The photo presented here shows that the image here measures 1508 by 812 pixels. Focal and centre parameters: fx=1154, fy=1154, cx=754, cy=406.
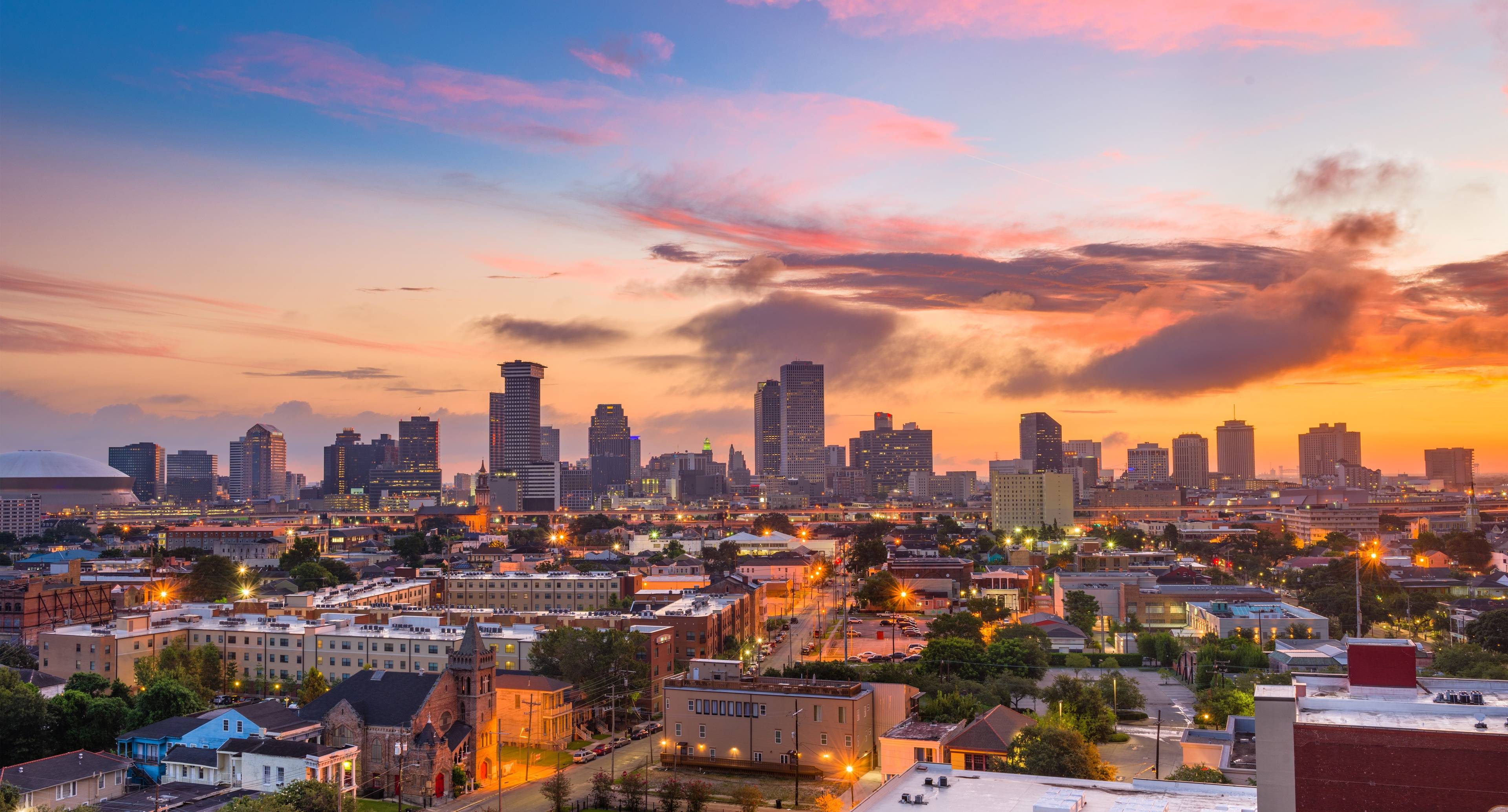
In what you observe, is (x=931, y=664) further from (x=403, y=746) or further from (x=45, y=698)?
(x=45, y=698)

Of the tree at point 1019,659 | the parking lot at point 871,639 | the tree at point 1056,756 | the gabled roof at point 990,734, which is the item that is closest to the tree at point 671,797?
the gabled roof at point 990,734

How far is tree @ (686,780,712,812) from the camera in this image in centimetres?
3872

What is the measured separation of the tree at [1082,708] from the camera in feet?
157

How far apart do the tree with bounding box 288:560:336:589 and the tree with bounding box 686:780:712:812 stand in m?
73.6

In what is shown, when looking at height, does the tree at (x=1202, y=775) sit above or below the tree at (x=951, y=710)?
above

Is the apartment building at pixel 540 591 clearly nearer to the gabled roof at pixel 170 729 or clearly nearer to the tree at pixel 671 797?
the gabled roof at pixel 170 729

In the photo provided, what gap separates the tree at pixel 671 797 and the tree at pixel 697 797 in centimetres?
29

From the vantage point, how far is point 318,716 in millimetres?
43969

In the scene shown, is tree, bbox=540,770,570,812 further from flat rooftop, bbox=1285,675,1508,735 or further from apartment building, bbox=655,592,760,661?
flat rooftop, bbox=1285,675,1508,735

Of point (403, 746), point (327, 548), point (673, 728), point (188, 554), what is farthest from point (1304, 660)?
point (327, 548)

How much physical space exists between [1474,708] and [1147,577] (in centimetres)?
7410

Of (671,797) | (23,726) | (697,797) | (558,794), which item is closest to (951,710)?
(697,797)

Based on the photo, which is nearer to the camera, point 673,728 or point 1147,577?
point 673,728

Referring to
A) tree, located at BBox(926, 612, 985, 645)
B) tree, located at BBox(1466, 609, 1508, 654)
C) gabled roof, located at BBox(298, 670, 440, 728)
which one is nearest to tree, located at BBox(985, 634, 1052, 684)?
Result: tree, located at BBox(926, 612, 985, 645)
